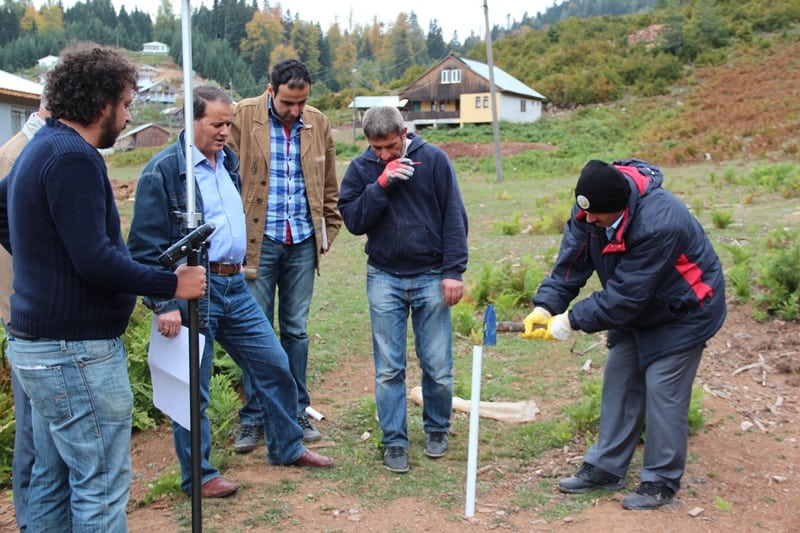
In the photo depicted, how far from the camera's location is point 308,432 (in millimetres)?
5070

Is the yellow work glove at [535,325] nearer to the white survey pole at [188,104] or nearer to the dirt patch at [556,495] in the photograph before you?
the dirt patch at [556,495]

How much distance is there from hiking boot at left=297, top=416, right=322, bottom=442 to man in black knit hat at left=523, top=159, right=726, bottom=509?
174 cm

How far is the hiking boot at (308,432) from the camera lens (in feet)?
16.6

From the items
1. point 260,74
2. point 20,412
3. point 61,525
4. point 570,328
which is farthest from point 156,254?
point 260,74

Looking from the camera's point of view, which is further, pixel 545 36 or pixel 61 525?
pixel 545 36

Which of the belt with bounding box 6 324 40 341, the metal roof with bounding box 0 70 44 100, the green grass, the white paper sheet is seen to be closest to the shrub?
the green grass

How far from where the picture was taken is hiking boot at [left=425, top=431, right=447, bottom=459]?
4.73 metres

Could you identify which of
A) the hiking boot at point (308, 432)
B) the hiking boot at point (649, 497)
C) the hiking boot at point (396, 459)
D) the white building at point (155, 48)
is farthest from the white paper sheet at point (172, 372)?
the white building at point (155, 48)

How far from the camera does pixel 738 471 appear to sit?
443 centimetres

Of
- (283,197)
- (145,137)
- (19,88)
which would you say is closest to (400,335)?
(283,197)

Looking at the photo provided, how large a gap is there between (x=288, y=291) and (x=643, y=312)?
221 centimetres

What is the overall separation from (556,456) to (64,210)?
338 cm

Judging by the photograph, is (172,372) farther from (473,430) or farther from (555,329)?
(555,329)

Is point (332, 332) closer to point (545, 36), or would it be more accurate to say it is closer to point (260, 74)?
point (545, 36)
